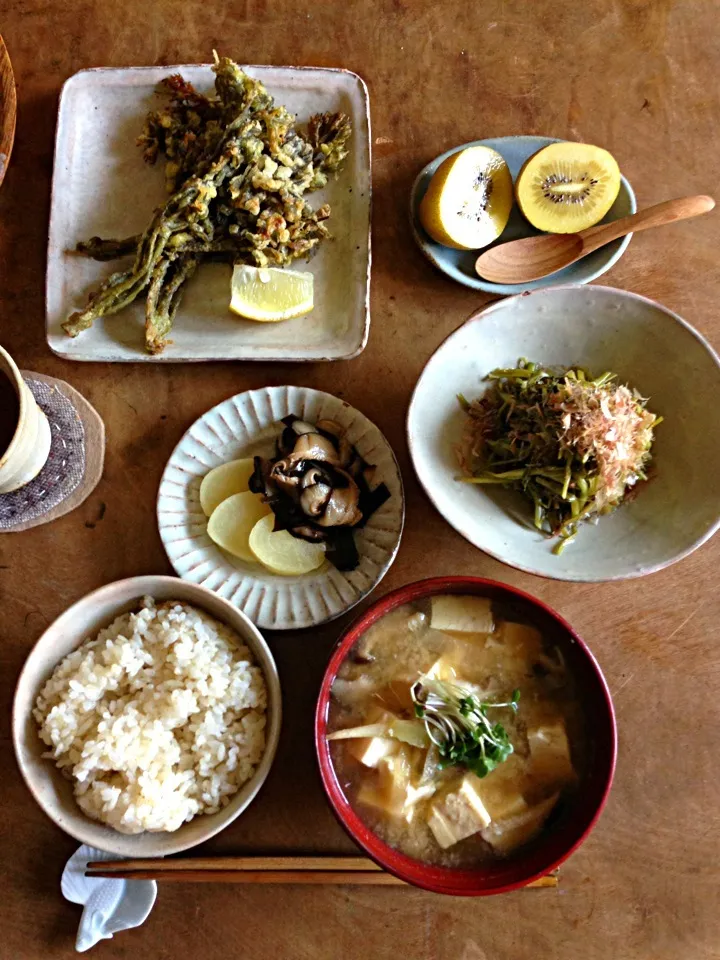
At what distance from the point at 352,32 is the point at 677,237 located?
1.08 meters

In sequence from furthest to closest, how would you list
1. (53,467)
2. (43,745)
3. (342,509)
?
(53,467)
(342,509)
(43,745)

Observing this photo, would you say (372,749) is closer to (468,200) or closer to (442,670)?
(442,670)

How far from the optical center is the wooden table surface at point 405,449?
1.84 metres

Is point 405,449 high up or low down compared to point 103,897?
up

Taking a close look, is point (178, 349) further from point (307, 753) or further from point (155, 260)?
point (307, 753)

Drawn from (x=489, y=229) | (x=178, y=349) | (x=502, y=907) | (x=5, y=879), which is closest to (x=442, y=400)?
(x=489, y=229)

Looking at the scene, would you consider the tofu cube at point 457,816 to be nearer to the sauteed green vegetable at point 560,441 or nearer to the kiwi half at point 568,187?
the sauteed green vegetable at point 560,441

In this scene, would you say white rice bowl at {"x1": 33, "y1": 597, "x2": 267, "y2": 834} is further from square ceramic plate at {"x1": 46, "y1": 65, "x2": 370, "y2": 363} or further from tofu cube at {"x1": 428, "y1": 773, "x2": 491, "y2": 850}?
square ceramic plate at {"x1": 46, "y1": 65, "x2": 370, "y2": 363}

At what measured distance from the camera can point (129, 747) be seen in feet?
5.34

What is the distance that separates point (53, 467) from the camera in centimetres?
192

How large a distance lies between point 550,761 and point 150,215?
66.7 inches

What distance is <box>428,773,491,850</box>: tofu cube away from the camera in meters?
1.59

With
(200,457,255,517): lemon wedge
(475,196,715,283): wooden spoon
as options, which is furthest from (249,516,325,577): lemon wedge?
(475,196,715,283): wooden spoon

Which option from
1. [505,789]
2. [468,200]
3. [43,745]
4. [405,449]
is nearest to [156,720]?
[43,745]
